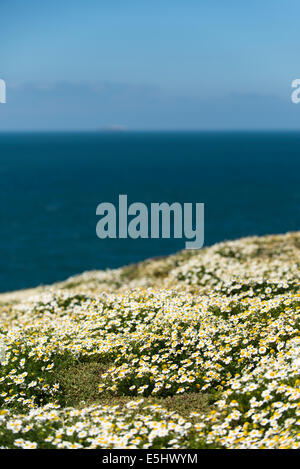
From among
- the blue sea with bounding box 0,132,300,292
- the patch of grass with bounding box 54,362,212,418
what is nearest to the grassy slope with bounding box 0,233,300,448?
the patch of grass with bounding box 54,362,212,418

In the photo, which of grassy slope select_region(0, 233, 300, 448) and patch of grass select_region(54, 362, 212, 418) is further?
grassy slope select_region(0, 233, 300, 448)

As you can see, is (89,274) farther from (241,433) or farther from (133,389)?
(241,433)

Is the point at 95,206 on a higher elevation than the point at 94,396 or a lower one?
higher

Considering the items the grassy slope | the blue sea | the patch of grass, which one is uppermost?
the blue sea

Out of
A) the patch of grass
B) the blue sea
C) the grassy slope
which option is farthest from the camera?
the blue sea

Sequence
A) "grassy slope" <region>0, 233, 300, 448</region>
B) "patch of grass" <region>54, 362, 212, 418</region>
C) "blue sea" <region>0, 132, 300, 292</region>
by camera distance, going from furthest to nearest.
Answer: "blue sea" <region>0, 132, 300, 292</region>
"grassy slope" <region>0, 233, 300, 448</region>
"patch of grass" <region>54, 362, 212, 418</region>

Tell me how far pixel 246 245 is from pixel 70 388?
612 inches

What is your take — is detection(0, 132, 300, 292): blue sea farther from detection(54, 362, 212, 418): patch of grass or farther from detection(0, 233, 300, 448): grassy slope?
detection(54, 362, 212, 418): patch of grass

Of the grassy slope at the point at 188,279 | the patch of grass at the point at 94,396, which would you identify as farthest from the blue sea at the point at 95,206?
the patch of grass at the point at 94,396

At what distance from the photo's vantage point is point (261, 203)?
11888cm

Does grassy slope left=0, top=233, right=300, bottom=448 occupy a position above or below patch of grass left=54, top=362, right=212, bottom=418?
above

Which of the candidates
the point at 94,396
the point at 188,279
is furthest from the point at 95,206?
the point at 94,396

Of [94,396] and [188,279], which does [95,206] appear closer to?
[188,279]

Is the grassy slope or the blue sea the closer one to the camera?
the grassy slope
